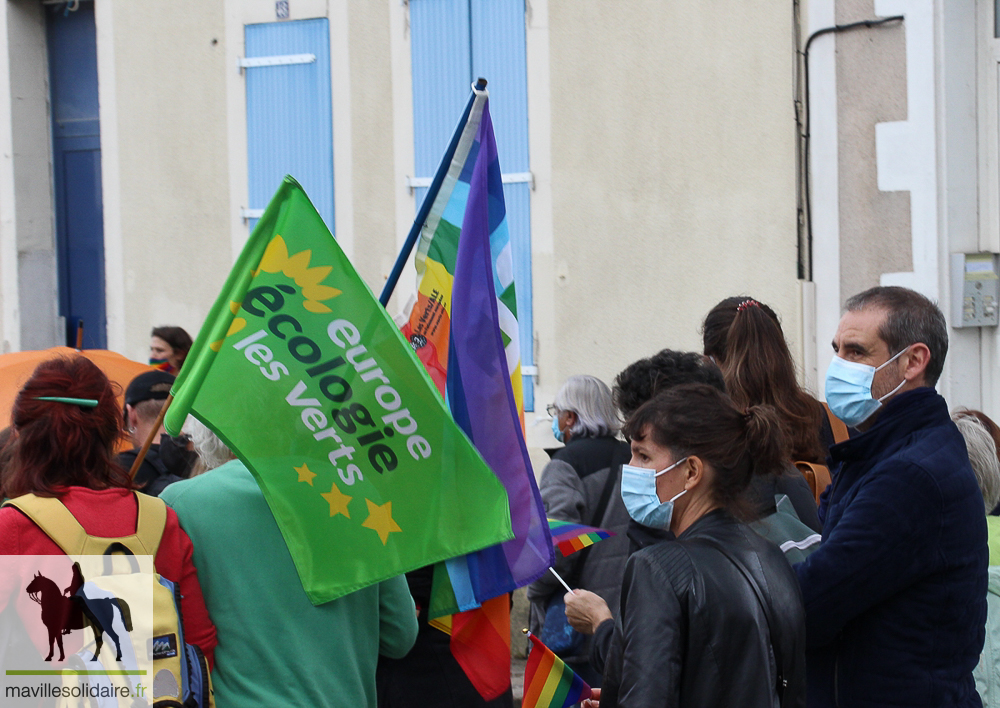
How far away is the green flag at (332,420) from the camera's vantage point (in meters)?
2.23

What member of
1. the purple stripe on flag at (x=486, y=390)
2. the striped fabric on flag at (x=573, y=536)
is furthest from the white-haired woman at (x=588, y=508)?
the purple stripe on flag at (x=486, y=390)

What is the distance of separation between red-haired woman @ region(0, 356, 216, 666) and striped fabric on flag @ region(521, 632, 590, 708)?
33.9 inches

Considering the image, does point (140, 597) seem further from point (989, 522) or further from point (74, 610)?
point (989, 522)

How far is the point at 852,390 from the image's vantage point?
2.56 m

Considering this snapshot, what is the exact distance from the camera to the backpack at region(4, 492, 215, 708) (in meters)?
2.18

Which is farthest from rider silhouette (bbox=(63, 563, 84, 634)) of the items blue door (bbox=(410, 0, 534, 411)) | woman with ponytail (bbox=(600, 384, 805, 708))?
blue door (bbox=(410, 0, 534, 411))

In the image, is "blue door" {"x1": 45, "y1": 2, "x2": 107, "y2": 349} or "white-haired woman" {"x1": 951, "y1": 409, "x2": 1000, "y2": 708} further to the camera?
"blue door" {"x1": 45, "y1": 2, "x2": 107, "y2": 349}

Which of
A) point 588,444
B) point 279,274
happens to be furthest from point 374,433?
point 588,444

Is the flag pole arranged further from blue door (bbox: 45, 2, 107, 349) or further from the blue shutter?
blue door (bbox: 45, 2, 107, 349)

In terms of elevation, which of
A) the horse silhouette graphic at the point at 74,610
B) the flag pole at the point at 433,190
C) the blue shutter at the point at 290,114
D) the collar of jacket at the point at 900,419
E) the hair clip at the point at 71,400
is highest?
the blue shutter at the point at 290,114

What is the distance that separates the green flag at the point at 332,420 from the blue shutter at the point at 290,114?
4.46 metres

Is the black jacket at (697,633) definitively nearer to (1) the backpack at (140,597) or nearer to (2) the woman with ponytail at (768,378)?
(1) the backpack at (140,597)

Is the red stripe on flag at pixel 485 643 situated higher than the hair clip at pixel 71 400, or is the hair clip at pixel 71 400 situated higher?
the hair clip at pixel 71 400

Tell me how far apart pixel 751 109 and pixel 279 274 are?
168 inches
